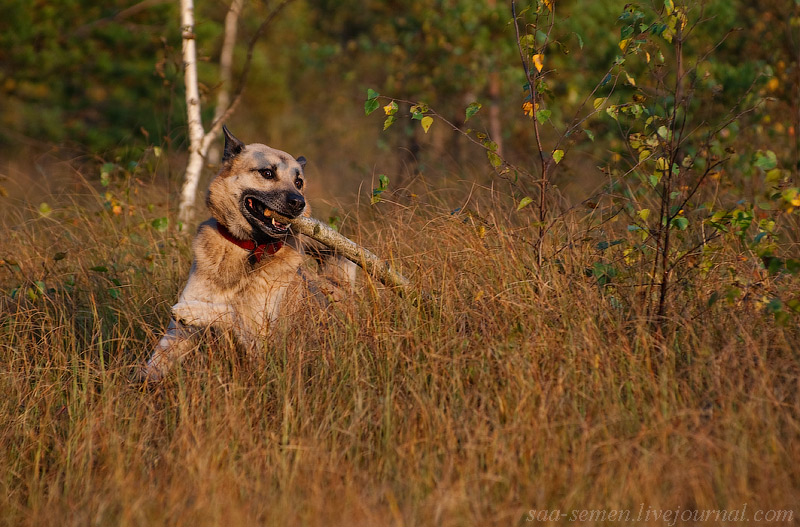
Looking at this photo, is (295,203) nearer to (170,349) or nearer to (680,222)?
(170,349)

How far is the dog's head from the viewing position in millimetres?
4102

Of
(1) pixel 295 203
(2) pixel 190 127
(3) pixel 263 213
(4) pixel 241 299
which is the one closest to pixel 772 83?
(1) pixel 295 203

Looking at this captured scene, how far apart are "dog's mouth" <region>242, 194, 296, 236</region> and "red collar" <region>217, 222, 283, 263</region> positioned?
0.09 m

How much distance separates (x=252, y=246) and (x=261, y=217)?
0.17m

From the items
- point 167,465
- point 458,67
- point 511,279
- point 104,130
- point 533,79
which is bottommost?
point 167,465

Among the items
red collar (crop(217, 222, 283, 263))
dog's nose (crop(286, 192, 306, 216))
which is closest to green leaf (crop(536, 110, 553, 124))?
dog's nose (crop(286, 192, 306, 216))

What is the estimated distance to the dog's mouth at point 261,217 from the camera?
410 cm

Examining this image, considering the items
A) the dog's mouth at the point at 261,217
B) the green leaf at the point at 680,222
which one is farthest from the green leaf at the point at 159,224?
the green leaf at the point at 680,222

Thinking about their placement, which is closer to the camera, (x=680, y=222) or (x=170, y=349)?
(x=680, y=222)

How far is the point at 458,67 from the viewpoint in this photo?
10.2 meters

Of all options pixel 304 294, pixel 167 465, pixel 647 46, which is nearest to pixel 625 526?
pixel 167 465

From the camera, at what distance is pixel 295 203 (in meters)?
4.01

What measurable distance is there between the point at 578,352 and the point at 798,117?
341 centimetres

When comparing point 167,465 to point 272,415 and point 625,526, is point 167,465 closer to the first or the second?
point 272,415
